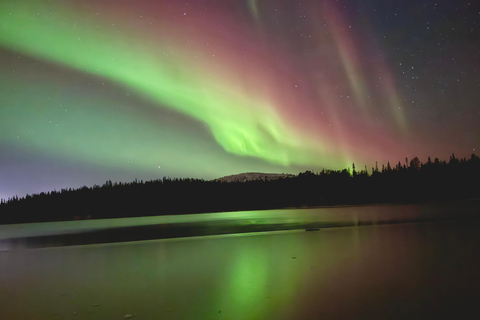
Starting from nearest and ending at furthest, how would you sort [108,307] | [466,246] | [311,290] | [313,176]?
1. [108,307]
2. [311,290]
3. [466,246]
4. [313,176]

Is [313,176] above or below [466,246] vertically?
above

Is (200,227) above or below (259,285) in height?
below

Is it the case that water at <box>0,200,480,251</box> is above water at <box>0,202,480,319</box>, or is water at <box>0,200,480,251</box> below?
below

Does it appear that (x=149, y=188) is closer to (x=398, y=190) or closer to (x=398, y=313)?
(x=398, y=190)

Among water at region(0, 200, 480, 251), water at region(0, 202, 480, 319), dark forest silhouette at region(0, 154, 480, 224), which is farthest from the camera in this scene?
dark forest silhouette at region(0, 154, 480, 224)

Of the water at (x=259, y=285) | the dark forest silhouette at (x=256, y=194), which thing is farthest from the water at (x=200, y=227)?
the dark forest silhouette at (x=256, y=194)

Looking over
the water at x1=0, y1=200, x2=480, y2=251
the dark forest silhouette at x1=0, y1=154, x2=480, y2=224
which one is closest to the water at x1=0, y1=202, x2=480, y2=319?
the water at x1=0, y1=200, x2=480, y2=251

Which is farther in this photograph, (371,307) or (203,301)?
(203,301)

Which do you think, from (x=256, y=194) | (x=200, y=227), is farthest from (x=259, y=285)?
(x=256, y=194)

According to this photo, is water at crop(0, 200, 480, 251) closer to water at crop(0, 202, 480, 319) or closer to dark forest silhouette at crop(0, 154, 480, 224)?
water at crop(0, 202, 480, 319)

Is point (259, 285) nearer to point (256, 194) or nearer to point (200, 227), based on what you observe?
point (200, 227)

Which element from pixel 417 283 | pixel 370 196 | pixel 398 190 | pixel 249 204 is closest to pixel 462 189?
pixel 398 190

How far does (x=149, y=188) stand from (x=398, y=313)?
14413cm

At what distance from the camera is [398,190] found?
140m
